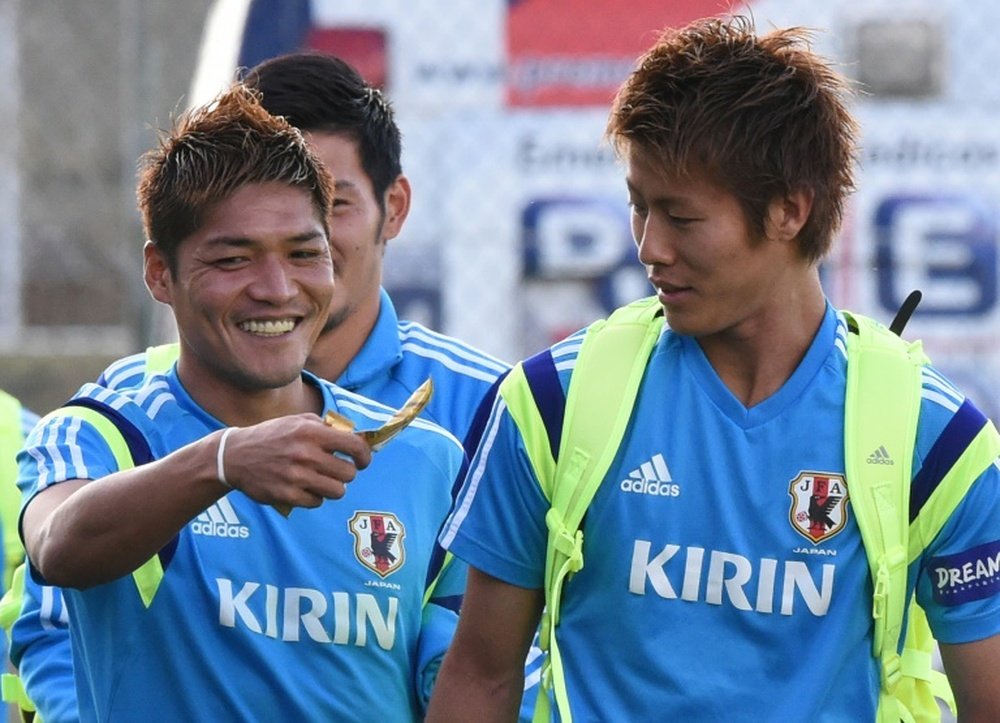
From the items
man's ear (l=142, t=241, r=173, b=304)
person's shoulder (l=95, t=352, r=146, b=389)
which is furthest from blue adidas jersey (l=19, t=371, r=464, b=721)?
person's shoulder (l=95, t=352, r=146, b=389)

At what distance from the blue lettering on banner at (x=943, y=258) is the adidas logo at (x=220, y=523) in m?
4.16

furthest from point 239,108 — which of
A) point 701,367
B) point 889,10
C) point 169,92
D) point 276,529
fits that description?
point 169,92

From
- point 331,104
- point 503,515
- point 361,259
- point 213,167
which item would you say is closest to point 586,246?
point 331,104

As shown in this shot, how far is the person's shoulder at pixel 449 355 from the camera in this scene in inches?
154

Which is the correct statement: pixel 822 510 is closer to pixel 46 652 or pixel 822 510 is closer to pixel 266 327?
pixel 266 327

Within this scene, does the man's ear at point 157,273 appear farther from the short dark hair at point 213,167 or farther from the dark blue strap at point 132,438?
the dark blue strap at point 132,438

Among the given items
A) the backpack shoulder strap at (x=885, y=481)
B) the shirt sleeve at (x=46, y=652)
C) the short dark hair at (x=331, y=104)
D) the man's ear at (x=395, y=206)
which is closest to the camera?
the backpack shoulder strap at (x=885, y=481)

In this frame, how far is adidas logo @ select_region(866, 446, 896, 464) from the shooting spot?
269cm

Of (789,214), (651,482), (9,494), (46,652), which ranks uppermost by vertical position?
(789,214)

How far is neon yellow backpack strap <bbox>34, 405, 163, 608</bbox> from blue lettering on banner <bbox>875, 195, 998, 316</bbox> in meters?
4.29

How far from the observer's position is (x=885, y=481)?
2.69m

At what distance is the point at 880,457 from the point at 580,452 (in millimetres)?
429

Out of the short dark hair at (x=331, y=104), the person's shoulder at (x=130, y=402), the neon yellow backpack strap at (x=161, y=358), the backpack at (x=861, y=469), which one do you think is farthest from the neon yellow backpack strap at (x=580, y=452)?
the short dark hair at (x=331, y=104)

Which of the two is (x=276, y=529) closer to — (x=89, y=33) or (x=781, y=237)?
(x=781, y=237)
